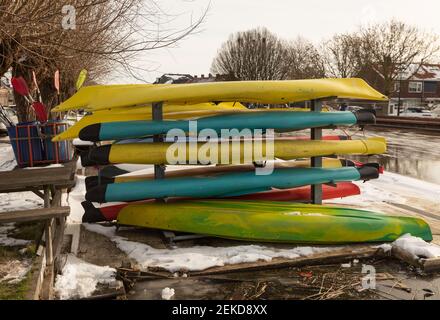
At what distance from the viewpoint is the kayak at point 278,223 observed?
209 inches

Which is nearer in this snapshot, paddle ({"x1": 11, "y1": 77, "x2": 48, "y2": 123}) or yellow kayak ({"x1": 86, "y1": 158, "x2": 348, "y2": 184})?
yellow kayak ({"x1": 86, "y1": 158, "x2": 348, "y2": 184})

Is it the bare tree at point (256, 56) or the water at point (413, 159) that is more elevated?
the bare tree at point (256, 56)

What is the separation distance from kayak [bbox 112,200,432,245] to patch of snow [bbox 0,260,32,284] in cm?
166

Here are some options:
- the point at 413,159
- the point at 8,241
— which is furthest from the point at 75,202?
the point at 413,159

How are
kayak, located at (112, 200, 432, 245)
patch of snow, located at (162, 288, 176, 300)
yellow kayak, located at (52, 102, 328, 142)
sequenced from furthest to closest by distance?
yellow kayak, located at (52, 102, 328, 142) → kayak, located at (112, 200, 432, 245) → patch of snow, located at (162, 288, 176, 300)

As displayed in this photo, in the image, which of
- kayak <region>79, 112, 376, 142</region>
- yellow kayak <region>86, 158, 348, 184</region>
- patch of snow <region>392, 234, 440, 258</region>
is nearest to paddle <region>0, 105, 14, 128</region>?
yellow kayak <region>86, 158, 348, 184</region>

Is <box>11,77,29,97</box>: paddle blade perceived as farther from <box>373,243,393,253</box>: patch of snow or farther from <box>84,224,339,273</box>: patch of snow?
<box>373,243,393,253</box>: patch of snow

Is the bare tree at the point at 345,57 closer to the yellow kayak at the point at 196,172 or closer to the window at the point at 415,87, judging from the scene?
the window at the point at 415,87

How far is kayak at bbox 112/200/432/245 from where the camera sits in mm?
5297

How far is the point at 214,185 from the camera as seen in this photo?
225 inches

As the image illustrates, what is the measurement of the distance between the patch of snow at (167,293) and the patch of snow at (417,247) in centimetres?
278

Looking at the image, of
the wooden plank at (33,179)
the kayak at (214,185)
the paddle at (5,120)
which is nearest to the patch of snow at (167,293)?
the kayak at (214,185)

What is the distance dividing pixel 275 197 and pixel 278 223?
42.4 inches

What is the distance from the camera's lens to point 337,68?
159ft
